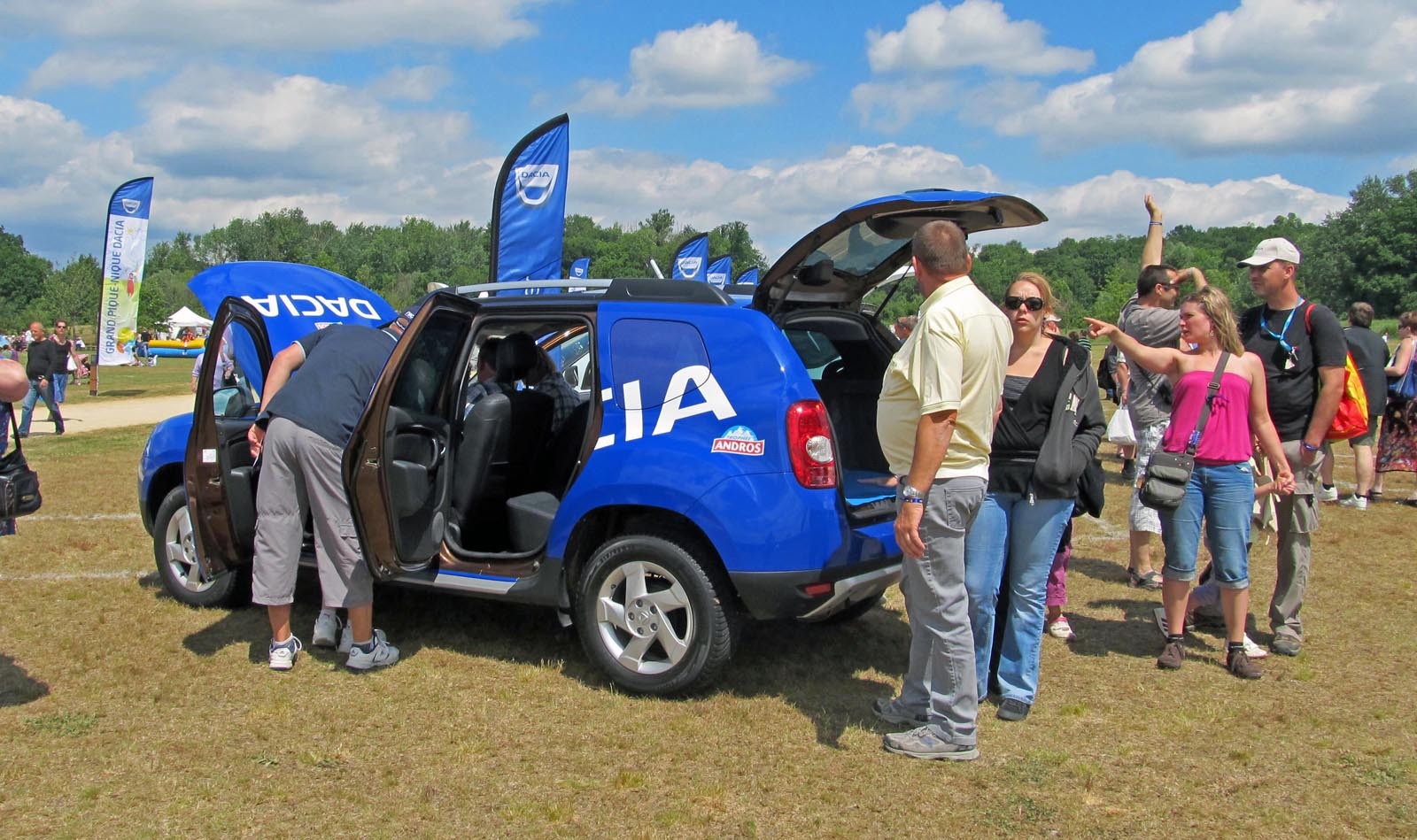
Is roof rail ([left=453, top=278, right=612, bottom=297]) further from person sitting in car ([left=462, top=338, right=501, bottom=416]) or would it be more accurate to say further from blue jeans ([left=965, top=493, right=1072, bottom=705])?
blue jeans ([left=965, top=493, right=1072, bottom=705])

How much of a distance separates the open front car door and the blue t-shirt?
0.17 meters

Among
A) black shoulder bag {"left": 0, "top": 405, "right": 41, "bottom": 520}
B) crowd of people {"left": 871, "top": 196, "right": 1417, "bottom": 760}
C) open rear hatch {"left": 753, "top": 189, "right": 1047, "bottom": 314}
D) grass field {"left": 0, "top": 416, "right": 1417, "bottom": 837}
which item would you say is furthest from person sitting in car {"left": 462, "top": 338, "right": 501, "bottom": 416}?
crowd of people {"left": 871, "top": 196, "right": 1417, "bottom": 760}

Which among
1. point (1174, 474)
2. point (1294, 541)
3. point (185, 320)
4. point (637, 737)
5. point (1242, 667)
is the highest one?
point (185, 320)

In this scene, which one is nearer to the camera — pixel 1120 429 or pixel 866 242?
pixel 866 242

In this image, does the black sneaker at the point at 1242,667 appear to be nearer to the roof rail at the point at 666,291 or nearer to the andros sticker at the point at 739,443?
the andros sticker at the point at 739,443

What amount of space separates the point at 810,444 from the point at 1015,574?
1.06 m

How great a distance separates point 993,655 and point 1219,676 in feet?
3.66

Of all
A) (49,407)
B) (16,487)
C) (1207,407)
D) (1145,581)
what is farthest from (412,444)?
(49,407)

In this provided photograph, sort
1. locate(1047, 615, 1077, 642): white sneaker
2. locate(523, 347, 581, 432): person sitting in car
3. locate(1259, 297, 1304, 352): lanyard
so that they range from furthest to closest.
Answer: locate(523, 347, 581, 432): person sitting in car → locate(1047, 615, 1077, 642): white sneaker → locate(1259, 297, 1304, 352): lanyard

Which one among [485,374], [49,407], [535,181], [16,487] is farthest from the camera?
[49,407]

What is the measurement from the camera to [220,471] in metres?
5.09

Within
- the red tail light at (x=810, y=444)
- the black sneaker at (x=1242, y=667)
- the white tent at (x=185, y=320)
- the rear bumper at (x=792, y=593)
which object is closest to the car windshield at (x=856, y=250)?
the red tail light at (x=810, y=444)

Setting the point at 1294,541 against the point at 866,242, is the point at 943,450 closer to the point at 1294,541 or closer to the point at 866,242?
the point at 866,242

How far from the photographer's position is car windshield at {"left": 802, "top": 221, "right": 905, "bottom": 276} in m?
4.59
